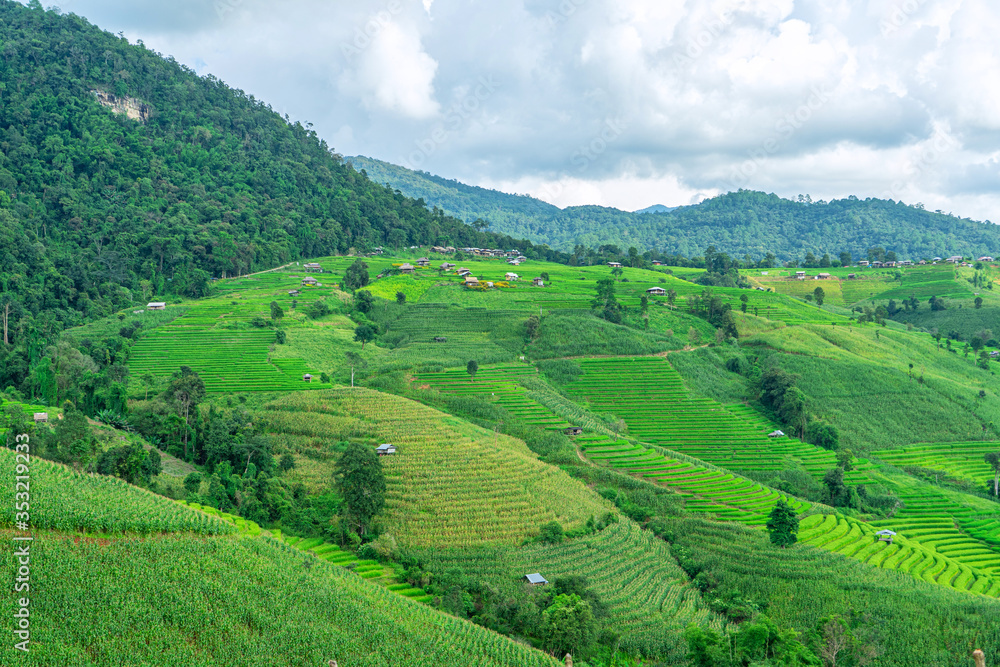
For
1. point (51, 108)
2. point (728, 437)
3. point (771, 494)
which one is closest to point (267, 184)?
point (51, 108)

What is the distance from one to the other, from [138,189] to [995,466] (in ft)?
305

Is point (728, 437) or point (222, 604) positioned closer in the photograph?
point (222, 604)

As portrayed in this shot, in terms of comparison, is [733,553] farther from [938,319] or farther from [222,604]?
[938,319]

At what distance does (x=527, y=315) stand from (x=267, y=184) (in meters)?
52.6

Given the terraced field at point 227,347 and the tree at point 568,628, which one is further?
the terraced field at point 227,347

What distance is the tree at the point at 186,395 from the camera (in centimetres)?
4142

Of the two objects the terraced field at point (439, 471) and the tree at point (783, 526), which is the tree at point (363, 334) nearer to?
the terraced field at point (439, 471)

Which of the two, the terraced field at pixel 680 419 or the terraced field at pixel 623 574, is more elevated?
the terraced field at pixel 680 419

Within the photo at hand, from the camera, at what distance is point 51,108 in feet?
298

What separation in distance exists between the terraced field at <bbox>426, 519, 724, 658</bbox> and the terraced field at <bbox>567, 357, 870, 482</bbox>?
683 inches

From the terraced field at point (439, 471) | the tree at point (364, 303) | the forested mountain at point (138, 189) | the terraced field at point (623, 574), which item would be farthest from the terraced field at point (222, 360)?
the terraced field at point (623, 574)

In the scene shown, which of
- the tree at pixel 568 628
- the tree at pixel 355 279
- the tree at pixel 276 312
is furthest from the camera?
the tree at pixel 355 279

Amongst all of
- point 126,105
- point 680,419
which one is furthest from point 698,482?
point 126,105

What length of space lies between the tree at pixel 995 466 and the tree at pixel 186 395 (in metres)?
53.9
